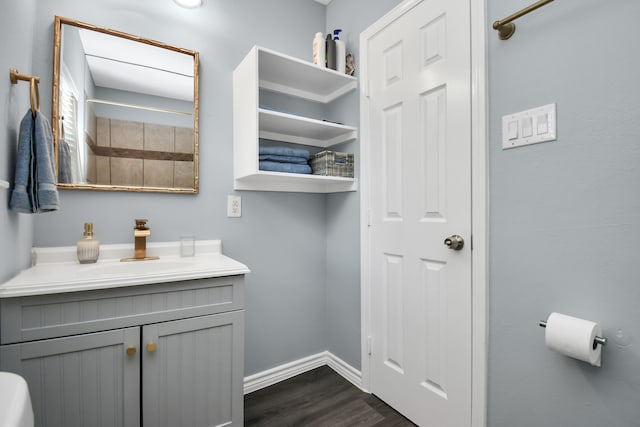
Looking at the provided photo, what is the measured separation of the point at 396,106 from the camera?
5.51ft

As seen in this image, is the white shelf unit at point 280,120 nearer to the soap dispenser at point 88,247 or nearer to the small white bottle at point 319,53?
the small white bottle at point 319,53

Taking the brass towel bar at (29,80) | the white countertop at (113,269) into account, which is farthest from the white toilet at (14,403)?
the brass towel bar at (29,80)

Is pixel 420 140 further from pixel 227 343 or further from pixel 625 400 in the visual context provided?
pixel 227 343

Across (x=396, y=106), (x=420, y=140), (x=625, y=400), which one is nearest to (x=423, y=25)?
(x=396, y=106)

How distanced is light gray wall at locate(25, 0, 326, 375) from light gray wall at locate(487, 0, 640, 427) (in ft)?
3.99

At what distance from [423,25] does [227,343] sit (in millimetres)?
1730

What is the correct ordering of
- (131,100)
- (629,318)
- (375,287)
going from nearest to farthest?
(629,318) → (131,100) → (375,287)

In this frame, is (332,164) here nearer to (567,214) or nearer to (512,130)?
(512,130)

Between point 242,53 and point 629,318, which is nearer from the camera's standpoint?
point 629,318

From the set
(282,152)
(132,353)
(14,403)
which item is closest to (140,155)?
(282,152)

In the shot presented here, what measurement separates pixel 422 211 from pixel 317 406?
1.23 meters

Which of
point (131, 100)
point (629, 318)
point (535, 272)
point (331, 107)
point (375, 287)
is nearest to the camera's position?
point (629, 318)

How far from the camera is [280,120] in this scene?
1818mm

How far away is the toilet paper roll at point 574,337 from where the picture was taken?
0.92 metres
